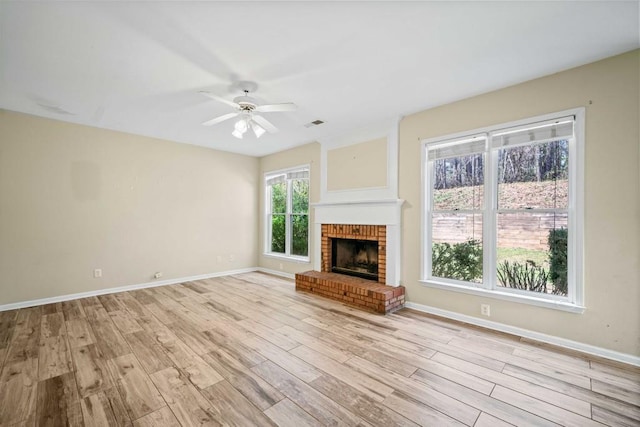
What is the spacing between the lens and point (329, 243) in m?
4.91

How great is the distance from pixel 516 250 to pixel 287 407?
113 inches

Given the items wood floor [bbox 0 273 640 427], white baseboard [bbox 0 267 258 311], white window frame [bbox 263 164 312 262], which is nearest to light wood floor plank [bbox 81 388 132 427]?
wood floor [bbox 0 273 640 427]

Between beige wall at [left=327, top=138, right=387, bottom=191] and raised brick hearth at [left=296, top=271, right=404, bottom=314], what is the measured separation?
1.50m

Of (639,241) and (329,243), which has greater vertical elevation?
(639,241)

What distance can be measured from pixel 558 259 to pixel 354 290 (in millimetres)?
2338

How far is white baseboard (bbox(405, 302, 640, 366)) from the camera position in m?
2.41

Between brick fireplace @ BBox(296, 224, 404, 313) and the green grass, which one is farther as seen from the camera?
brick fireplace @ BBox(296, 224, 404, 313)

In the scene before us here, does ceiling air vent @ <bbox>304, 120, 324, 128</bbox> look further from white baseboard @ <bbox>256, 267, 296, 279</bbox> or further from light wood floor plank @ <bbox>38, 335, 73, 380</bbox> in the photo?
light wood floor plank @ <bbox>38, 335, 73, 380</bbox>

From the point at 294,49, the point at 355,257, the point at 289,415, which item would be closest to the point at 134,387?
the point at 289,415

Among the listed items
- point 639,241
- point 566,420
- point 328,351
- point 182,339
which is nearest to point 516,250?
point 639,241

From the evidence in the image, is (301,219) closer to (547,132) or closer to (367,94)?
(367,94)

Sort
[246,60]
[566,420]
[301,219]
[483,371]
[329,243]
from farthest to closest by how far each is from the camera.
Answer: [301,219] → [329,243] → [246,60] → [483,371] → [566,420]

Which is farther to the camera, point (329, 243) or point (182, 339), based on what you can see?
point (329, 243)

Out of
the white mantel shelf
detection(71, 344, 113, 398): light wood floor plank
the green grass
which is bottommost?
detection(71, 344, 113, 398): light wood floor plank
